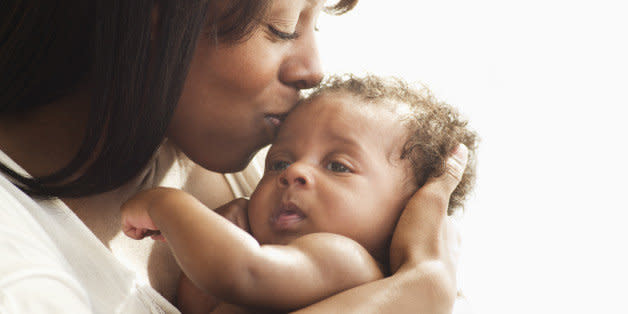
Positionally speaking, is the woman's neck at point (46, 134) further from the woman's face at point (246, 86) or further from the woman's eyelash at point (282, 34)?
the woman's eyelash at point (282, 34)

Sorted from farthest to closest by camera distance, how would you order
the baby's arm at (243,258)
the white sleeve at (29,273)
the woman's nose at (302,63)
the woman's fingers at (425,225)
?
the woman's nose at (302,63), the woman's fingers at (425,225), the baby's arm at (243,258), the white sleeve at (29,273)

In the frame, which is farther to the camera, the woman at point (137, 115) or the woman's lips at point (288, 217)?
the woman's lips at point (288, 217)

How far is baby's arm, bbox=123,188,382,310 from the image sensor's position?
32.9 inches

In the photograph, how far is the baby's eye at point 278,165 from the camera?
1.20m

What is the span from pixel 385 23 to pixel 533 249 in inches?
34.8

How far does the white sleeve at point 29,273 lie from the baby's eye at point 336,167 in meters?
0.51

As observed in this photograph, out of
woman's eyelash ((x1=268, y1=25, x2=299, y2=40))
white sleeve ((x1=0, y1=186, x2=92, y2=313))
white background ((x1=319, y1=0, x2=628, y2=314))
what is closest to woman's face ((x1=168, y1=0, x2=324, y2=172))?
woman's eyelash ((x1=268, y1=25, x2=299, y2=40))

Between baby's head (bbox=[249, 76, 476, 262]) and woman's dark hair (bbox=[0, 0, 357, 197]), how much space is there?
0.23 meters

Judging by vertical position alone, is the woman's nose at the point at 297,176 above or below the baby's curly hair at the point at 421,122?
below

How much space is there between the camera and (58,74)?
1061mm

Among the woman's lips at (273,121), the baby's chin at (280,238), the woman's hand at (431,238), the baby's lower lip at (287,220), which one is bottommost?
the baby's chin at (280,238)

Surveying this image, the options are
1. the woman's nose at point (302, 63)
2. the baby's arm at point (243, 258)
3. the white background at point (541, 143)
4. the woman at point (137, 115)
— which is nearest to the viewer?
the baby's arm at point (243, 258)

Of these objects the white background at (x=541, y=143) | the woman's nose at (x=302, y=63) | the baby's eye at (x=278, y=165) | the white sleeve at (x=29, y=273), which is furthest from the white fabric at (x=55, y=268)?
the white background at (x=541, y=143)

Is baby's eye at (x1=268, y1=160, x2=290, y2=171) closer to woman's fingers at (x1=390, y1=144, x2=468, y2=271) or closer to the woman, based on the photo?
the woman
